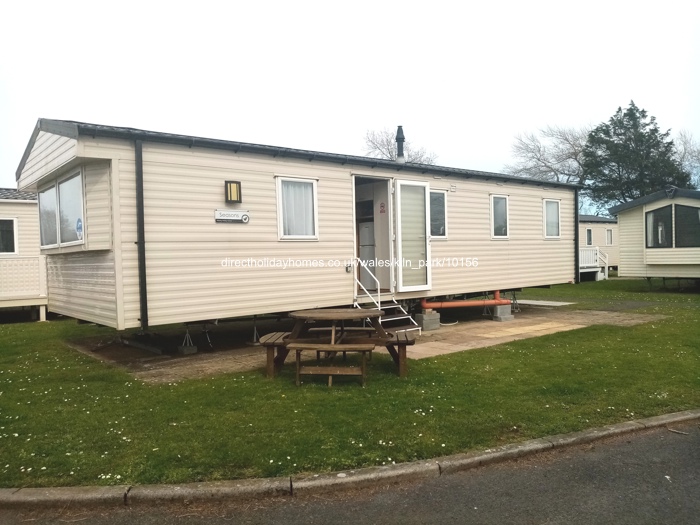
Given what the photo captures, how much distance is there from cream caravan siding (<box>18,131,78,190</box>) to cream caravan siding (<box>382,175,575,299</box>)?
19.5 ft

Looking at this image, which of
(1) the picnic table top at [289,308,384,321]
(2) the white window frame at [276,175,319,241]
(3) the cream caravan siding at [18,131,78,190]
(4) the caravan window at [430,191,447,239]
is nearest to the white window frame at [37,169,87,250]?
(3) the cream caravan siding at [18,131,78,190]

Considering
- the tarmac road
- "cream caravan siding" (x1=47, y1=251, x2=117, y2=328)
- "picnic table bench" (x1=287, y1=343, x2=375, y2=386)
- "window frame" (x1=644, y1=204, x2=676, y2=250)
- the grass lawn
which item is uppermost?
"window frame" (x1=644, y1=204, x2=676, y2=250)

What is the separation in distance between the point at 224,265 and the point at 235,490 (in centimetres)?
536

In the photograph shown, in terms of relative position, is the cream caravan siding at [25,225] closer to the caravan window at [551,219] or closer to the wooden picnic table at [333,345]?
the wooden picnic table at [333,345]

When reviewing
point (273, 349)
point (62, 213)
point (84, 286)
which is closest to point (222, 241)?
point (84, 286)

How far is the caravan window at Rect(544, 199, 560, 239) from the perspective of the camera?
14.2 m

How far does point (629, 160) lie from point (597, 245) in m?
11.1

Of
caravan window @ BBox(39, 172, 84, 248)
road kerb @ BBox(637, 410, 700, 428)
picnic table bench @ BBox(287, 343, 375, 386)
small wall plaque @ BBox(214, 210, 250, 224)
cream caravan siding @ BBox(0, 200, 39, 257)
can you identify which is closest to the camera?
road kerb @ BBox(637, 410, 700, 428)

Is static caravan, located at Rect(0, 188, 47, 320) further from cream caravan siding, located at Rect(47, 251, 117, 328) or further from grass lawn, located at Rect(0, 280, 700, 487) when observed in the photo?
grass lawn, located at Rect(0, 280, 700, 487)

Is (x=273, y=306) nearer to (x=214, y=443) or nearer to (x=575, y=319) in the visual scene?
(x=214, y=443)

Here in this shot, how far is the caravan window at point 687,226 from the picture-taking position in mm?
18891

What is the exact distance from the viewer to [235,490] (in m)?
3.65

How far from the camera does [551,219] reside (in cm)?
1444

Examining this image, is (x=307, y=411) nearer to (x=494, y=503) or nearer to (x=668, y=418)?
(x=494, y=503)
